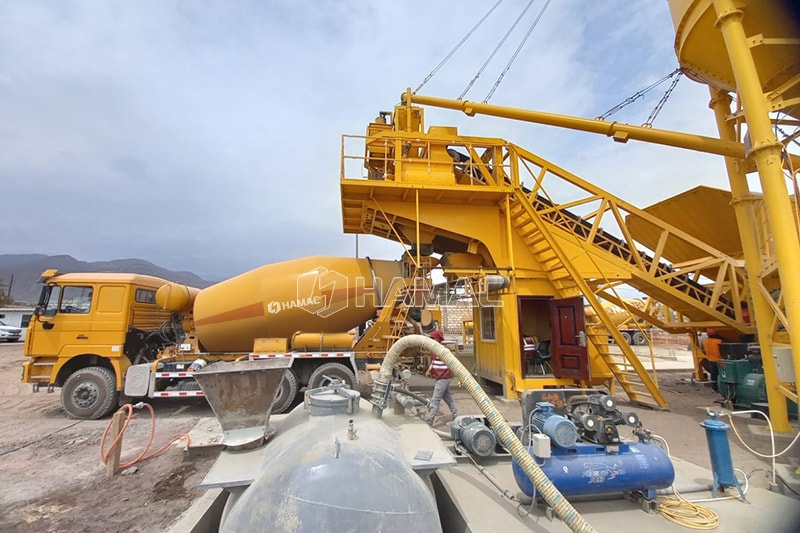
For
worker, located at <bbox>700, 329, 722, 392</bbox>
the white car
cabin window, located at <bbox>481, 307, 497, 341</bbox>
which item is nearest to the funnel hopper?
cabin window, located at <bbox>481, 307, 497, 341</bbox>

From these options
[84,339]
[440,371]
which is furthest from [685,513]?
[84,339]

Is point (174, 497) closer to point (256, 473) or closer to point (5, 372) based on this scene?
point (256, 473)

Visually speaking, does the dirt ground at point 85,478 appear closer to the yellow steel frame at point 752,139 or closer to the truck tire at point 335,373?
the truck tire at point 335,373

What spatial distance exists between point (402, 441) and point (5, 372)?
2030 cm

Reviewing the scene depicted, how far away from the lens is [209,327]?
30.4 feet

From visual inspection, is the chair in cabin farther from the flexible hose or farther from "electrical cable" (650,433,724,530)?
the flexible hose

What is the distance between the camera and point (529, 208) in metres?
9.52

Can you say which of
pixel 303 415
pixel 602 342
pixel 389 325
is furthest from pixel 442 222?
pixel 303 415

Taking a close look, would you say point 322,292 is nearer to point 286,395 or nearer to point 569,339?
point 286,395

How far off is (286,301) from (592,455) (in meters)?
7.27

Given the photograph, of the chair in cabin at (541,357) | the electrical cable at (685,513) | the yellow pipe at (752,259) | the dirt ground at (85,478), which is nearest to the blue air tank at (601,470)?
the electrical cable at (685,513)

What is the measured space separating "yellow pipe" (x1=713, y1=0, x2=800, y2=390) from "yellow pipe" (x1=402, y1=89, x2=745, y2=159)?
204 centimetres

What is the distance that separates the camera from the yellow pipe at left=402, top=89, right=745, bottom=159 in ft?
25.3

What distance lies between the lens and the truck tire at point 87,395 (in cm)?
823
